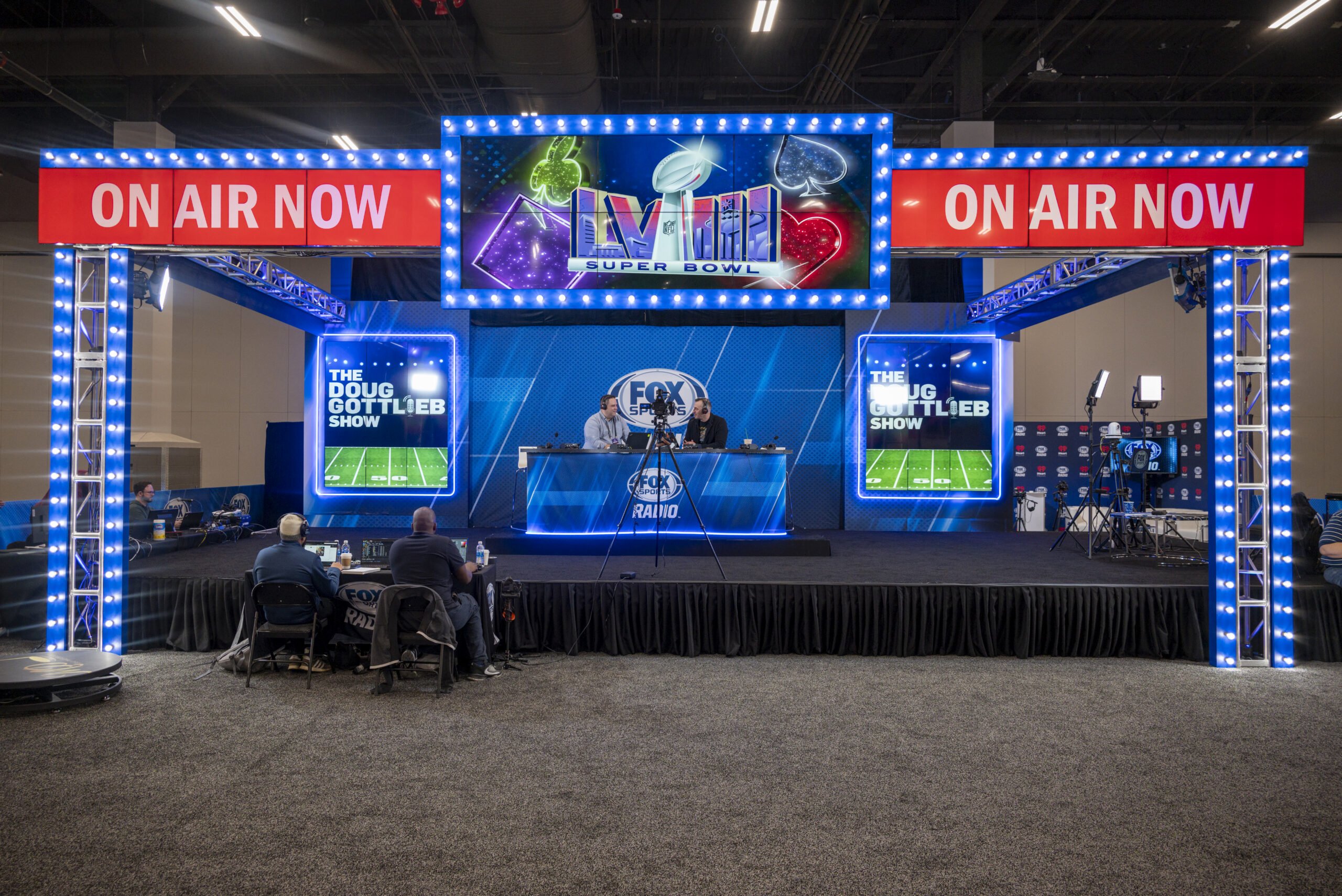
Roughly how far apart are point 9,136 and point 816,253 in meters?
11.9

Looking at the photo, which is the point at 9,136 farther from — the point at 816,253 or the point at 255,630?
the point at 816,253

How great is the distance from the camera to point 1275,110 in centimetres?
1148

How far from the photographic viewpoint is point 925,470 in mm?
10711

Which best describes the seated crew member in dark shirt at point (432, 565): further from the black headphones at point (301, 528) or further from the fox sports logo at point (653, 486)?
the fox sports logo at point (653, 486)

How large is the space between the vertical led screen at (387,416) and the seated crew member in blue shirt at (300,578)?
17.8ft

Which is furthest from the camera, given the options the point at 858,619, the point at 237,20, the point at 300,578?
the point at 237,20

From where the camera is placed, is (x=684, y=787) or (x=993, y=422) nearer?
(x=684, y=787)

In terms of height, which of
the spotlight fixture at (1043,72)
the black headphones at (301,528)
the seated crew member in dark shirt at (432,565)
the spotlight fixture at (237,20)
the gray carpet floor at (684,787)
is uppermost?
the spotlight fixture at (1043,72)

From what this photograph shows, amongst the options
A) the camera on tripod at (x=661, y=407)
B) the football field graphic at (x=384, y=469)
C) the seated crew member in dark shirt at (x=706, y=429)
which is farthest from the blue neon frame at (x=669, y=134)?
the football field graphic at (x=384, y=469)

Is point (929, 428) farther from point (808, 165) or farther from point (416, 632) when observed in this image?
point (416, 632)

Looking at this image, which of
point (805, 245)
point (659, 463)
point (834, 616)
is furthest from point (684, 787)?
point (805, 245)

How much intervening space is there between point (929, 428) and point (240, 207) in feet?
28.4

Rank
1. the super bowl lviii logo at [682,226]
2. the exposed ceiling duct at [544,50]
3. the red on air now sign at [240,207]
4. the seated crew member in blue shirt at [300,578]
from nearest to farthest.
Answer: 1. the seated crew member in blue shirt at [300,578]
2. the red on air now sign at [240,207]
3. the super bowl lviii logo at [682,226]
4. the exposed ceiling duct at [544,50]

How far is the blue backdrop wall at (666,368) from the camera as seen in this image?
10812 mm
